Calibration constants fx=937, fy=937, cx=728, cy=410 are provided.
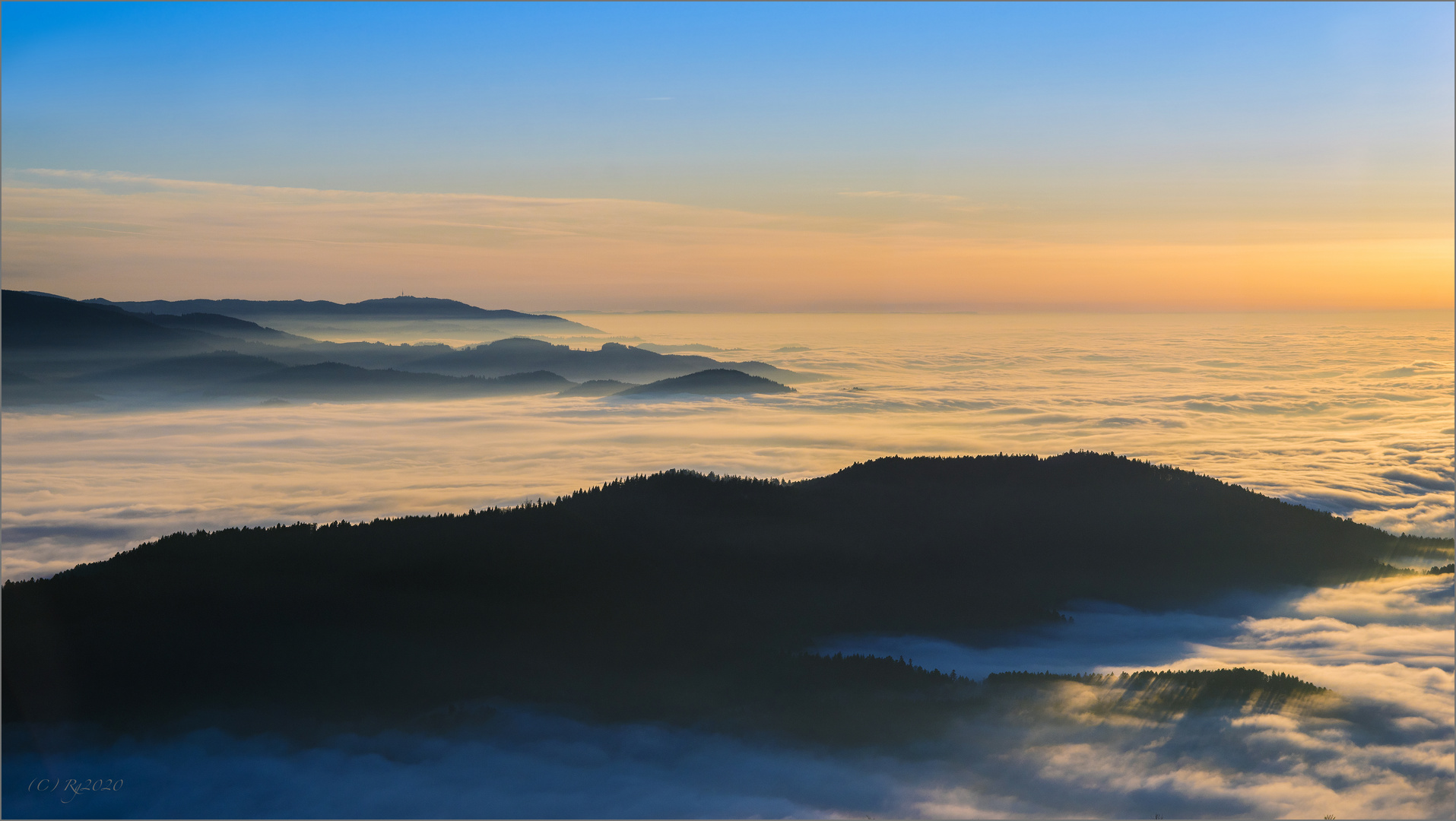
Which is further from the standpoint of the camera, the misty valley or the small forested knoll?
the small forested knoll

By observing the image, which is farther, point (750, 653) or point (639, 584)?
point (639, 584)

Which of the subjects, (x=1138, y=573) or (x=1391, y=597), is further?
(x=1138, y=573)

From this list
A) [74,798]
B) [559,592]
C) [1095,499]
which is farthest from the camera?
[1095,499]

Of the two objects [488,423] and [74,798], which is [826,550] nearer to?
[74,798]

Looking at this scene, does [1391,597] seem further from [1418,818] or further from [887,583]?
[1418,818]

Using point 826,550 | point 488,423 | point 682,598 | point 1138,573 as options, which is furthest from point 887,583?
point 488,423

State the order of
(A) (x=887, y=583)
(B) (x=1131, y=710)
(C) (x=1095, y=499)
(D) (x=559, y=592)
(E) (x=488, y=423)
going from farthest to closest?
(E) (x=488, y=423), (C) (x=1095, y=499), (A) (x=887, y=583), (D) (x=559, y=592), (B) (x=1131, y=710)

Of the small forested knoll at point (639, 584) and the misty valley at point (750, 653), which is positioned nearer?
the misty valley at point (750, 653)
